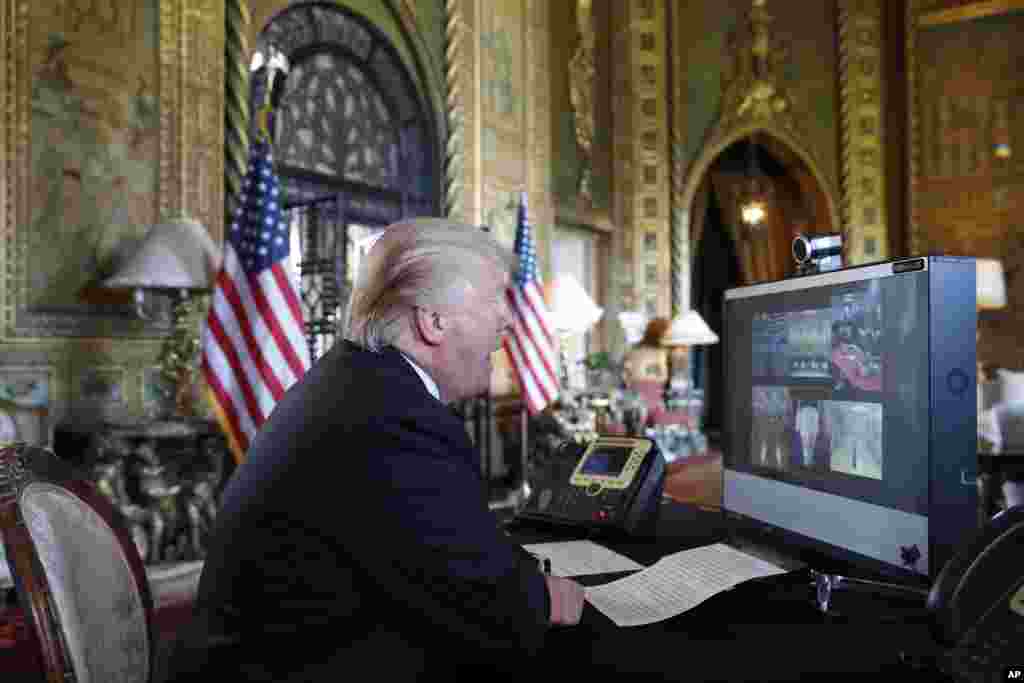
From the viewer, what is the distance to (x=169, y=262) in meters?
4.10

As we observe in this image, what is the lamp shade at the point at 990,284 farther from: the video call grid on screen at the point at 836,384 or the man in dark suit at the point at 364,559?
the man in dark suit at the point at 364,559

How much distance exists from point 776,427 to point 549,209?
263 inches

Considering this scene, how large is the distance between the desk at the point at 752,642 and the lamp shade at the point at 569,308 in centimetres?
593

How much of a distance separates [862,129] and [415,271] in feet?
36.6

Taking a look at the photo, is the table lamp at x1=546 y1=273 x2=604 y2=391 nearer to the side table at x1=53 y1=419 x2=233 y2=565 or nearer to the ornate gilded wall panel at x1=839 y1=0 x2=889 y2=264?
the side table at x1=53 y1=419 x2=233 y2=565

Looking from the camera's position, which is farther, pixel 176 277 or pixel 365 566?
pixel 176 277

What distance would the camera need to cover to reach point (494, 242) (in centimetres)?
134

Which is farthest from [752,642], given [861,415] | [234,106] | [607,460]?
[234,106]

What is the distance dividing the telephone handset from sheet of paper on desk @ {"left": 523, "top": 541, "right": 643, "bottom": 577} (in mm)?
651

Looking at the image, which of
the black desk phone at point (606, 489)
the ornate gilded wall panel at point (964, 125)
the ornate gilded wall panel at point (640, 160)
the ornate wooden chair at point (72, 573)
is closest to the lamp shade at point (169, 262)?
Result: the black desk phone at point (606, 489)

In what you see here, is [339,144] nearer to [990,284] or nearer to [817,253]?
[817,253]

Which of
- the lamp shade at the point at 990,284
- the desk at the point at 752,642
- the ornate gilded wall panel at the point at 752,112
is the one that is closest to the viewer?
the desk at the point at 752,642

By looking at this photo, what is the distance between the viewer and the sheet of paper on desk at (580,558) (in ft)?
5.20

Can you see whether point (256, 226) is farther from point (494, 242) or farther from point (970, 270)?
point (970, 270)
